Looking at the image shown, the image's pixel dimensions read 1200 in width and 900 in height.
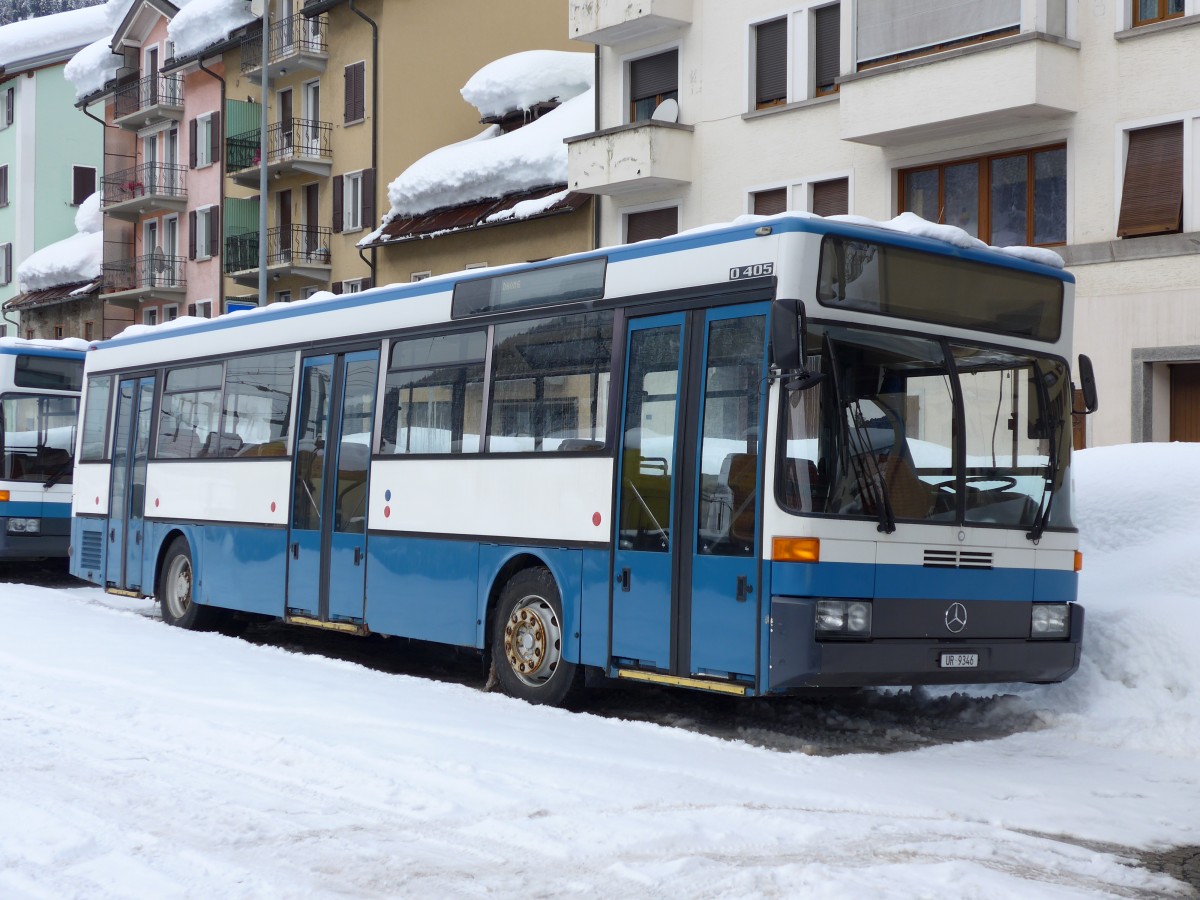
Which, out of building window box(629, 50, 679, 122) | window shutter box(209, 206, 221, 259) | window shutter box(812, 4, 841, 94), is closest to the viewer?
window shutter box(812, 4, 841, 94)

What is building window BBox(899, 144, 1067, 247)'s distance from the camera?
77.5 feet

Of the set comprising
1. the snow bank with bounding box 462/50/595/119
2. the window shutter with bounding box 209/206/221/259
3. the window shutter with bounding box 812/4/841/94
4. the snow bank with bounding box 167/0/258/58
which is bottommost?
the window shutter with bounding box 812/4/841/94

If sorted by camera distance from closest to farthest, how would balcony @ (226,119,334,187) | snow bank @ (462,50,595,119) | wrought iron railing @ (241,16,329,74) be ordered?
snow bank @ (462,50,595,119) → balcony @ (226,119,334,187) → wrought iron railing @ (241,16,329,74)

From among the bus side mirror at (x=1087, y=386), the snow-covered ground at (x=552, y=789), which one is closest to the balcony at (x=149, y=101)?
the snow-covered ground at (x=552, y=789)

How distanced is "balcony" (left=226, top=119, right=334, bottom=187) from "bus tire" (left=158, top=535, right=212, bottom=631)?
28.3m

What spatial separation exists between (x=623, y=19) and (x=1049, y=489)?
21.1m

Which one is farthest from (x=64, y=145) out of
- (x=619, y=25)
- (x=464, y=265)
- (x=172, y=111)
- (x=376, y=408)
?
(x=376, y=408)

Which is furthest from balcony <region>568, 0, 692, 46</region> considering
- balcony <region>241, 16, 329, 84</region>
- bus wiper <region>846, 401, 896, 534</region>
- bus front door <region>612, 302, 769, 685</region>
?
bus wiper <region>846, 401, 896, 534</region>

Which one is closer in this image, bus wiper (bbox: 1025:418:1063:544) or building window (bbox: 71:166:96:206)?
bus wiper (bbox: 1025:418:1063:544)

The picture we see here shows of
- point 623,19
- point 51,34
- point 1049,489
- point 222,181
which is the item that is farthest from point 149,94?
point 1049,489

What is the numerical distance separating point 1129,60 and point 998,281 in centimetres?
1374

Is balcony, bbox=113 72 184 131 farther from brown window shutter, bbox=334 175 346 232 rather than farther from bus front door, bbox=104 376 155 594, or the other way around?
bus front door, bbox=104 376 155 594

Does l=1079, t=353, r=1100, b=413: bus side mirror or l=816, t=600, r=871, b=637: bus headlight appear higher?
l=1079, t=353, r=1100, b=413: bus side mirror

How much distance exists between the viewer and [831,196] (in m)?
26.8
